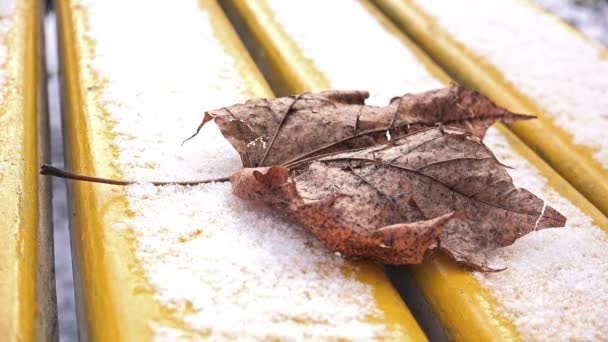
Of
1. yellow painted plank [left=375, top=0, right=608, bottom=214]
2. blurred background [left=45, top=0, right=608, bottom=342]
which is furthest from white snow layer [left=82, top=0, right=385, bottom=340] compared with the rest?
yellow painted plank [left=375, top=0, right=608, bottom=214]

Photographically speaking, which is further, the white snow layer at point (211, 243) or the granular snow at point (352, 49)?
the granular snow at point (352, 49)

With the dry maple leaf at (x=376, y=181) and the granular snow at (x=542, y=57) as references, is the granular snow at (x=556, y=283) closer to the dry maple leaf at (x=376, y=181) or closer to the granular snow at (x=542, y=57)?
the dry maple leaf at (x=376, y=181)

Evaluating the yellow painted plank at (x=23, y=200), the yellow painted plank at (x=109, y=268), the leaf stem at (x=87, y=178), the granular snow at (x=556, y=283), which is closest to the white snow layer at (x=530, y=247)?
the granular snow at (x=556, y=283)

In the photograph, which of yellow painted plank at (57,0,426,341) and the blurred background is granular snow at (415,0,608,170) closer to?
yellow painted plank at (57,0,426,341)

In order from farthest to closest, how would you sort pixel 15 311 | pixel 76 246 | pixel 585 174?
pixel 585 174 < pixel 76 246 < pixel 15 311

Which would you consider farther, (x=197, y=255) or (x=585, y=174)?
(x=585, y=174)

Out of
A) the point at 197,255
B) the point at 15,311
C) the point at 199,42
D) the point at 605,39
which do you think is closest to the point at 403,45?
the point at 199,42

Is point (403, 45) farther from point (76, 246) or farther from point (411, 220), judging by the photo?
point (76, 246)

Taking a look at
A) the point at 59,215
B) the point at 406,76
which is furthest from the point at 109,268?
the point at 406,76

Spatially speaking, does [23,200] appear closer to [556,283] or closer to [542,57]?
[556,283]
